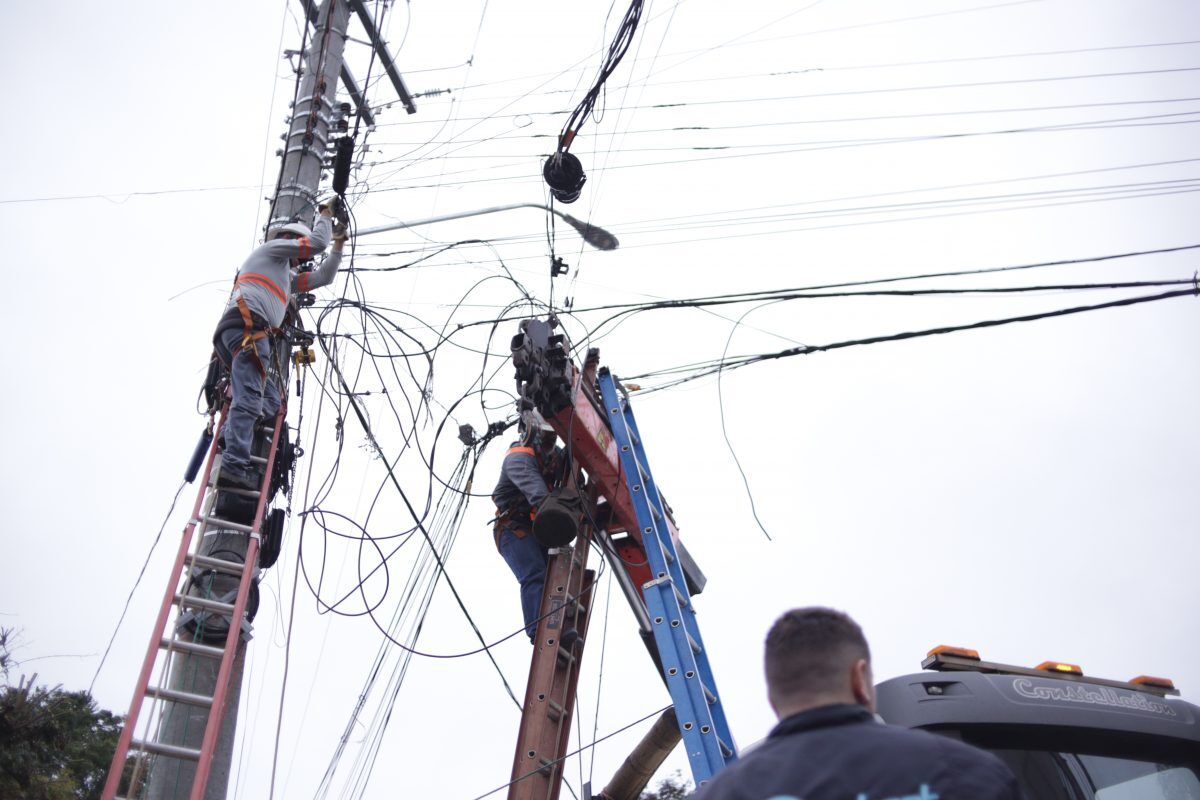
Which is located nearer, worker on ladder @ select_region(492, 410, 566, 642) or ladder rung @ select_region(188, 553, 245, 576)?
ladder rung @ select_region(188, 553, 245, 576)

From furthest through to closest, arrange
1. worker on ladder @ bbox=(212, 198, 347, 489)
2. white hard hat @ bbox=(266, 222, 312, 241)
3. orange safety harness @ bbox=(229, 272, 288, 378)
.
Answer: white hard hat @ bbox=(266, 222, 312, 241)
orange safety harness @ bbox=(229, 272, 288, 378)
worker on ladder @ bbox=(212, 198, 347, 489)

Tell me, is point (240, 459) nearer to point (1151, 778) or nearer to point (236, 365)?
point (236, 365)

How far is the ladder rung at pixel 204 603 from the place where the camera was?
6.09 metres

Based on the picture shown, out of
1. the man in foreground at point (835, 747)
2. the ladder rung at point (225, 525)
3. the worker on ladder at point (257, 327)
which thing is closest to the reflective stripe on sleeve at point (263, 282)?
the worker on ladder at point (257, 327)

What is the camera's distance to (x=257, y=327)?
7.36 meters

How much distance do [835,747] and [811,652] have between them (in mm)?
277

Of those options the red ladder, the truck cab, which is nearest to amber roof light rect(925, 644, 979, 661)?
the truck cab

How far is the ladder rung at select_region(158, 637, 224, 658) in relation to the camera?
19.1 ft

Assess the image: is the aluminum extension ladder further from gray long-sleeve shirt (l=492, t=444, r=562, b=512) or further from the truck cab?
the truck cab

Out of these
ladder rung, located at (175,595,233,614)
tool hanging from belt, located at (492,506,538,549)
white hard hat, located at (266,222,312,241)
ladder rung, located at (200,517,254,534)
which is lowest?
ladder rung, located at (175,595,233,614)

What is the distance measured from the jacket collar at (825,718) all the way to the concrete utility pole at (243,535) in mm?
4534

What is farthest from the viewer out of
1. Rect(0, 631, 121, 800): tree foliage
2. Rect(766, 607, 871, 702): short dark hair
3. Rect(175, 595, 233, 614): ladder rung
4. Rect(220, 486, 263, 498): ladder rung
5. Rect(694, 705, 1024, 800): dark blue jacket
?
Rect(0, 631, 121, 800): tree foliage

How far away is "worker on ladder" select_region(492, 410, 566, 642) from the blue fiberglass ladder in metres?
0.64

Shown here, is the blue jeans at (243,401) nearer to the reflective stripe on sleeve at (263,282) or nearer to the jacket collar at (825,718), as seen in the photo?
the reflective stripe on sleeve at (263,282)
